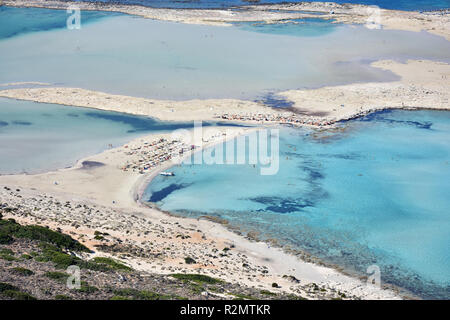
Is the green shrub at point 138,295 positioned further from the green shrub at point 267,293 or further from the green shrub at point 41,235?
the green shrub at point 41,235

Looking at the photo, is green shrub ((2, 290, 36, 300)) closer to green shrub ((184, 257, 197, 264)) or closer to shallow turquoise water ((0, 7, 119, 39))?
green shrub ((184, 257, 197, 264))

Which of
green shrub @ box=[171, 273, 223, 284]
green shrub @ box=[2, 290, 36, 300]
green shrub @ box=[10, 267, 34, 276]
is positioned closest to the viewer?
green shrub @ box=[2, 290, 36, 300]

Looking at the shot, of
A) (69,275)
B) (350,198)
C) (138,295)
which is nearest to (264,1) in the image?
(350,198)

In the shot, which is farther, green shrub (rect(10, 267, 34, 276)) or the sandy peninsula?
the sandy peninsula

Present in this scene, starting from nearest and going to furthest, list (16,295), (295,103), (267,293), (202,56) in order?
(16,295) < (267,293) < (295,103) < (202,56)

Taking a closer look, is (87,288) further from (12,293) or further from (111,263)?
(111,263)

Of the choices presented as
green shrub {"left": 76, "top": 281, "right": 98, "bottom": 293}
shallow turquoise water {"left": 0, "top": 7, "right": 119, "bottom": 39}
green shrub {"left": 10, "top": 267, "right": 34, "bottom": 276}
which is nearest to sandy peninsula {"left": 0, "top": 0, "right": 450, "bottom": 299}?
green shrub {"left": 76, "top": 281, "right": 98, "bottom": 293}
